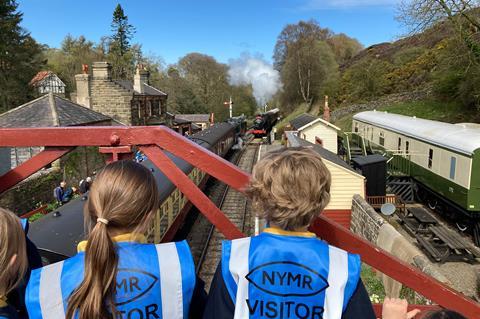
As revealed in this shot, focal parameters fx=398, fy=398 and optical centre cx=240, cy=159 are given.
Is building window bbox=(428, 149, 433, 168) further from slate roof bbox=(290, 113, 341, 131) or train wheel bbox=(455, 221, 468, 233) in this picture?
slate roof bbox=(290, 113, 341, 131)

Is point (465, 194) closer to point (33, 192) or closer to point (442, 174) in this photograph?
point (442, 174)

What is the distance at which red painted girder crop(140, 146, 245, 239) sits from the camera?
209 centimetres

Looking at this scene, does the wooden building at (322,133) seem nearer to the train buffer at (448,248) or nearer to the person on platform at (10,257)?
the train buffer at (448,248)

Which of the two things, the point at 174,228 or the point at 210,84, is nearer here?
the point at 174,228

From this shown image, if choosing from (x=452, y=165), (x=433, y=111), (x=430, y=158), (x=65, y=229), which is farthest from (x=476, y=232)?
(x=433, y=111)

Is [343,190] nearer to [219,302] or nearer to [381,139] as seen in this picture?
[381,139]

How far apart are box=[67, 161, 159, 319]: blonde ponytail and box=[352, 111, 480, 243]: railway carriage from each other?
13.3 m

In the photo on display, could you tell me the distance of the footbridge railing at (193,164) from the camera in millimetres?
1858

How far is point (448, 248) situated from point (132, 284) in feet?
37.9

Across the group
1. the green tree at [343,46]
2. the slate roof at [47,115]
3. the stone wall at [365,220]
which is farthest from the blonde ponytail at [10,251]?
the green tree at [343,46]

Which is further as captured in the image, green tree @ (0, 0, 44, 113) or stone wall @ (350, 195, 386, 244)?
green tree @ (0, 0, 44, 113)

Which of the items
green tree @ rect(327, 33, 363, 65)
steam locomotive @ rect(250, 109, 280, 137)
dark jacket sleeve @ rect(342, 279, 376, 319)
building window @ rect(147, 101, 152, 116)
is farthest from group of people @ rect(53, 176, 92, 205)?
green tree @ rect(327, 33, 363, 65)

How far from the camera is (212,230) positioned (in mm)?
13094

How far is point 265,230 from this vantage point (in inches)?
63.6
